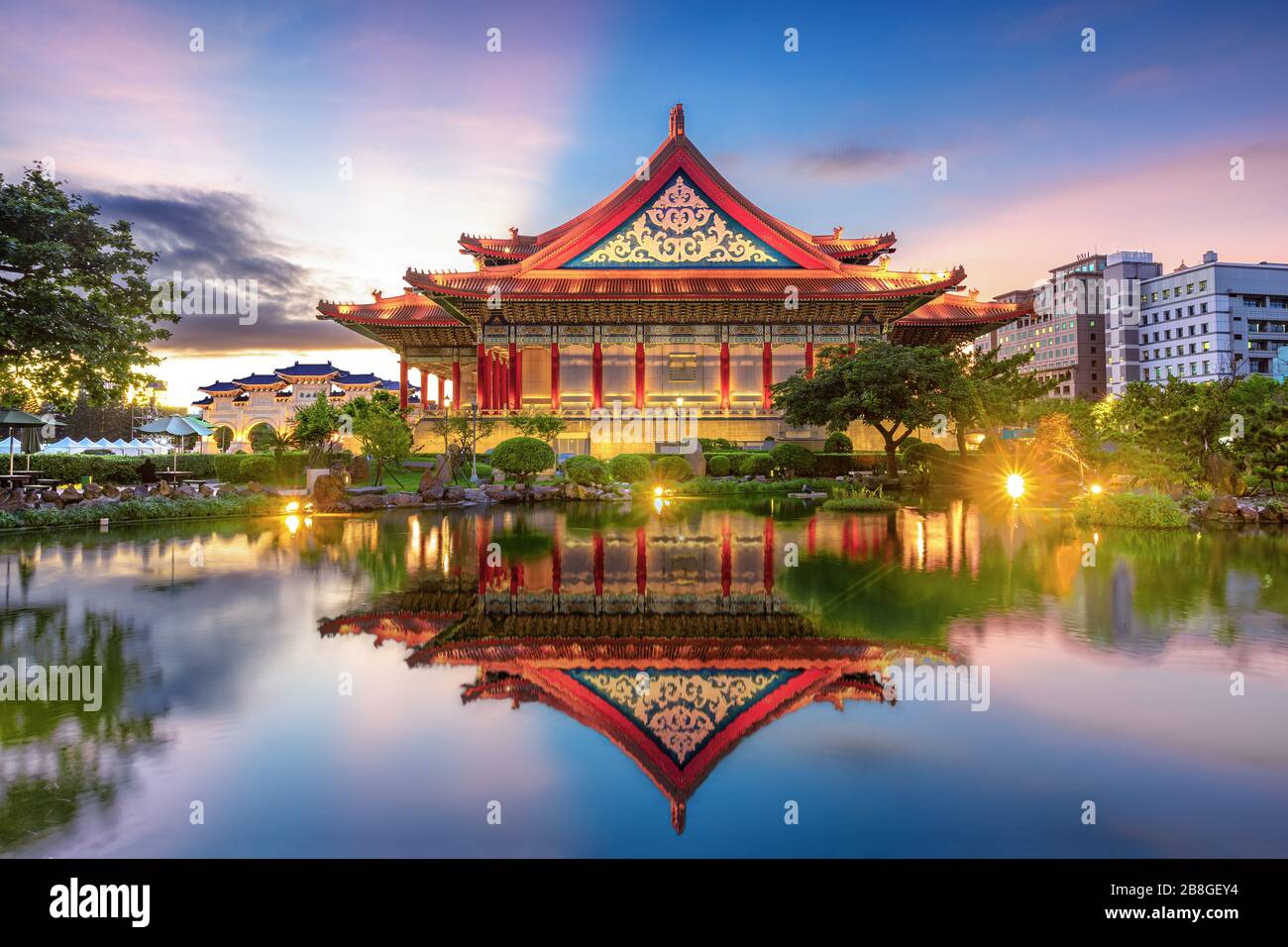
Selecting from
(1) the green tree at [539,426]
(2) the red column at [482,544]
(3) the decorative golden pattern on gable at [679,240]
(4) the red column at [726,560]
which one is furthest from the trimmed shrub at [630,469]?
(3) the decorative golden pattern on gable at [679,240]

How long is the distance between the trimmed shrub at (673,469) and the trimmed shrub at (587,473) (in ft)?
9.47

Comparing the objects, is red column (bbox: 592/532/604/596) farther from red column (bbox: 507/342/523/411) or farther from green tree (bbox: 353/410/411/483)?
red column (bbox: 507/342/523/411)

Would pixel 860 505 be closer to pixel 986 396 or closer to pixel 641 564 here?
pixel 986 396

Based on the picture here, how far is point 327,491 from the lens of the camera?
22.7 meters

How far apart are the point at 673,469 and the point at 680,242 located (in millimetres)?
15839

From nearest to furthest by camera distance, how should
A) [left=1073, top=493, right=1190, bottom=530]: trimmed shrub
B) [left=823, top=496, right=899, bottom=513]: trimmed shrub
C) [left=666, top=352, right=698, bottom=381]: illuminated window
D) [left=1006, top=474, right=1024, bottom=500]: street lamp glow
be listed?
[left=1073, top=493, right=1190, bottom=530]: trimmed shrub
[left=823, top=496, right=899, bottom=513]: trimmed shrub
[left=1006, top=474, right=1024, bottom=500]: street lamp glow
[left=666, top=352, right=698, bottom=381]: illuminated window

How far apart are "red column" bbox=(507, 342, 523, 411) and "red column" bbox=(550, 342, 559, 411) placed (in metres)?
1.75

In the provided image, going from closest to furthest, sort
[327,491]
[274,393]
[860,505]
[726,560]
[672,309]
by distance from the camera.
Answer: [726,560] → [860,505] → [327,491] → [672,309] → [274,393]

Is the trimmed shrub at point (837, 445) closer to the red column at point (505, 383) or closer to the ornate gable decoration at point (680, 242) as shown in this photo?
the ornate gable decoration at point (680, 242)

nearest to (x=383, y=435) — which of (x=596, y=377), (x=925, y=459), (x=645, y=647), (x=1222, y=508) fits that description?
(x=596, y=377)

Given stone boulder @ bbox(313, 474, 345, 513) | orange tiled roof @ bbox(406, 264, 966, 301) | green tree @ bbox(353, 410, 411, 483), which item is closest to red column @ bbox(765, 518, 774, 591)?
stone boulder @ bbox(313, 474, 345, 513)

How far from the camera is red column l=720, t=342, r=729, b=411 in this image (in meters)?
39.7
